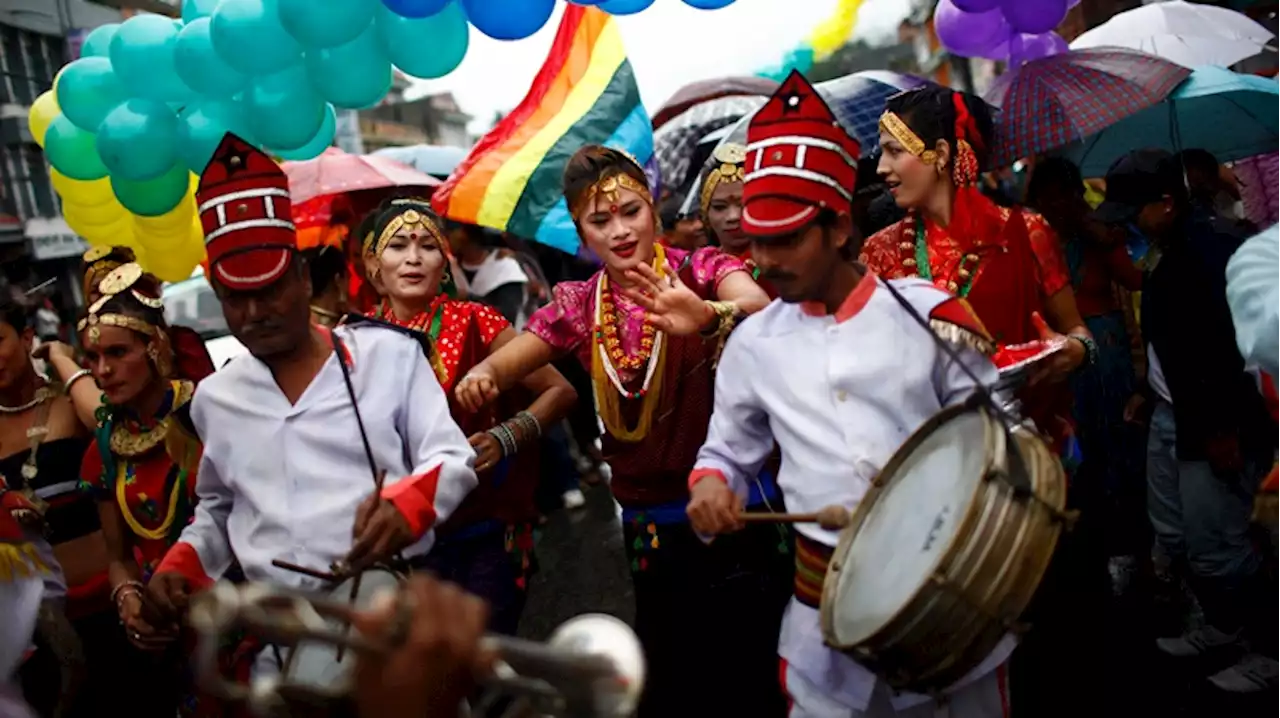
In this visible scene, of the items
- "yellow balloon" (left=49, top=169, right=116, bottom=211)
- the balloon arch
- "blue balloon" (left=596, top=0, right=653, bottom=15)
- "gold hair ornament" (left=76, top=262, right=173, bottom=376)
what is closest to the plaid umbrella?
the balloon arch

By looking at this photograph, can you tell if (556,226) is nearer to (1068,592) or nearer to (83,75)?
(83,75)

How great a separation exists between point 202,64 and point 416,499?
3.03m

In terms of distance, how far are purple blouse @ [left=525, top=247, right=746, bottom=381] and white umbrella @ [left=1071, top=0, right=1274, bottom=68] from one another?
12.5 feet

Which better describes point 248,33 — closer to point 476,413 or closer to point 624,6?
point 624,6

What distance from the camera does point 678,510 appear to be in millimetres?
3764

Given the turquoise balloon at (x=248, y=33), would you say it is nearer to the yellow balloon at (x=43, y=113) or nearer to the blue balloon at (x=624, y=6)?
the blue balloon at (x=624, y=6)

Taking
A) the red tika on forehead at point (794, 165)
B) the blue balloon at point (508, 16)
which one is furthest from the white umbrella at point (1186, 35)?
the red tika on forehead at point (794, 165)

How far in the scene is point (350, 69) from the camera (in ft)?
16.2

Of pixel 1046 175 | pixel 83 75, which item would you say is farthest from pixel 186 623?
pixel 1046 175

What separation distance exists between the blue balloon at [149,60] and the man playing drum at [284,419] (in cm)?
247

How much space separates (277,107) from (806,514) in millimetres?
3439

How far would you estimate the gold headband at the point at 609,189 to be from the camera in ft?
11.9

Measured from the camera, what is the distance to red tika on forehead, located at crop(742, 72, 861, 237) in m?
2.64

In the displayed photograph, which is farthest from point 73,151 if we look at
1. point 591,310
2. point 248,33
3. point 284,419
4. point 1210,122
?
point 1210,122
